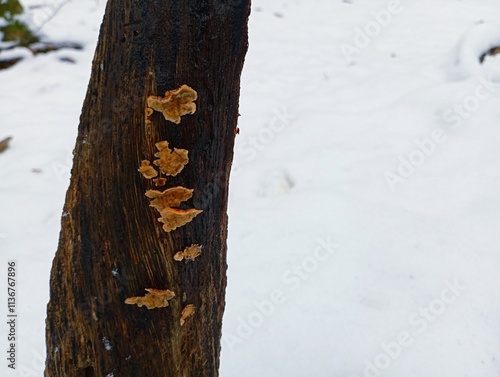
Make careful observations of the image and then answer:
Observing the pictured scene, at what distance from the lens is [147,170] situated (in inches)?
36.3

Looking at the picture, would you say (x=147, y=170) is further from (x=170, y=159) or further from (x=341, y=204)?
(x=341, y=204)

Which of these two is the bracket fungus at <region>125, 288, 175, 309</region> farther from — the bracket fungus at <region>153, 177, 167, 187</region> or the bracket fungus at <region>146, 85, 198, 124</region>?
the bracket fungus at <region>146, 85, 198, 124</region>

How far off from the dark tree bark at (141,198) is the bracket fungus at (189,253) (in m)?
0.01

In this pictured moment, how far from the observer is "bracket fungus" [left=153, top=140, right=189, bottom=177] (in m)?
0.91

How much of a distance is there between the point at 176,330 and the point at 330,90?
9.46ft

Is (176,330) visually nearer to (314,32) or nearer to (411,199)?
(411,199)

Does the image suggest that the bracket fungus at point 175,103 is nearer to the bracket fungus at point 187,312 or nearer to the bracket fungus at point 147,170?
the bracket fungus at point 147,170

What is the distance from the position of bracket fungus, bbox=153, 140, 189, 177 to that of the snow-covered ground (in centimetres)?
109

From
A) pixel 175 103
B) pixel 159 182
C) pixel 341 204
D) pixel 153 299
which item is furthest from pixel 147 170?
pixel 341 204

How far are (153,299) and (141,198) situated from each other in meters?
0.22

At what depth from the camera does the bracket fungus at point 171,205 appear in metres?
0.94

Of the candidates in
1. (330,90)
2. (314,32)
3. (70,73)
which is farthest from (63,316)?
(314,32)

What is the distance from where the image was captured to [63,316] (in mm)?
1083

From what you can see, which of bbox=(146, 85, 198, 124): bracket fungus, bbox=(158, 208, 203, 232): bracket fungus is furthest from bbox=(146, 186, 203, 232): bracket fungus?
bbox=(146, 85, 198, 124): bracket fungus
